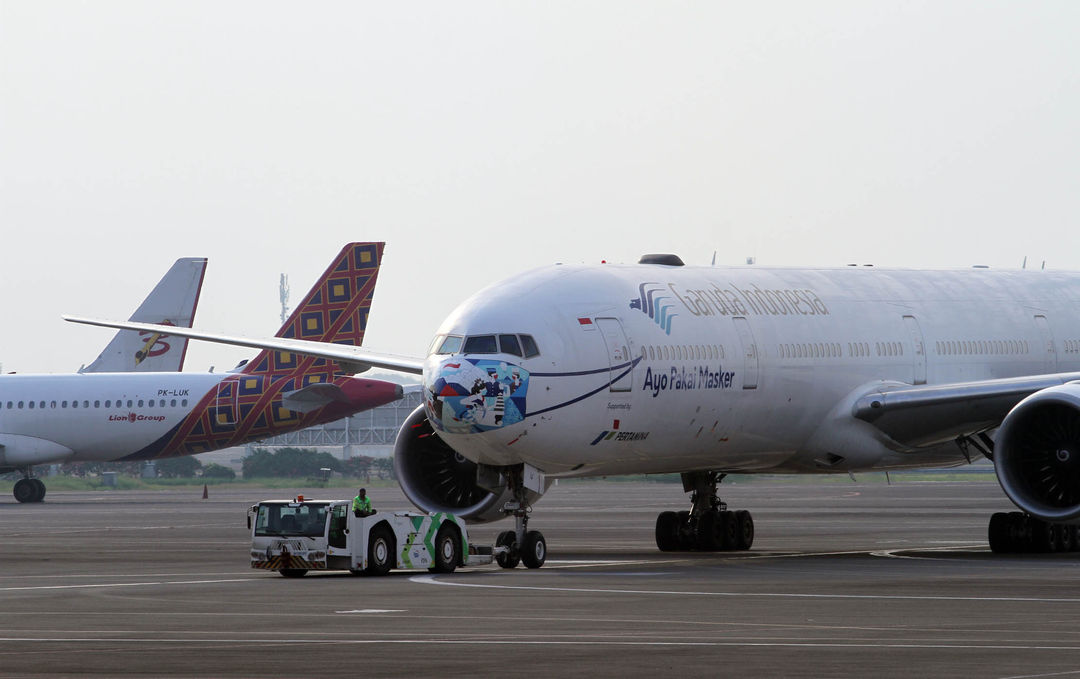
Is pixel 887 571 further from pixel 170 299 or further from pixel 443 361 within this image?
pixel 170 299

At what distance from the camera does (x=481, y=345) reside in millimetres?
27031

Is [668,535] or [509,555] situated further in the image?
[668,535]

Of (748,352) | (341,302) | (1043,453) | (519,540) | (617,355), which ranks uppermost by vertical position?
(341,302)

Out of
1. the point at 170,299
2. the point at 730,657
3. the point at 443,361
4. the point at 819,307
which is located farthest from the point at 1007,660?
the point at 170,299

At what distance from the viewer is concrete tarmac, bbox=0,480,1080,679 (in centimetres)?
1562

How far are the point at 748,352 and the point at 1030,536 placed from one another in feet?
18.2

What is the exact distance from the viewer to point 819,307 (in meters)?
32.6

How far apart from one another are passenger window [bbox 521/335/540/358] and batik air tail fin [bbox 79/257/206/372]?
173 ft

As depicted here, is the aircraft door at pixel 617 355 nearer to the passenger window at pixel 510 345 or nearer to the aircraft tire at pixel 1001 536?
the passenger window at pixel 510 345

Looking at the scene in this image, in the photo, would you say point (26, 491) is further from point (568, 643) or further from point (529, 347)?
point (568, 643)

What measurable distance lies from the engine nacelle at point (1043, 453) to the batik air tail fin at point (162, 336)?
53480 mm

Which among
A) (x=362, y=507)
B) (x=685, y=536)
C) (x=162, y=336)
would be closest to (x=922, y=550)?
(x=685, y=536)

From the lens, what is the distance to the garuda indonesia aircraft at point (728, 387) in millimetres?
27062

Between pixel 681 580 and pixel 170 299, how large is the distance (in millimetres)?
56928
